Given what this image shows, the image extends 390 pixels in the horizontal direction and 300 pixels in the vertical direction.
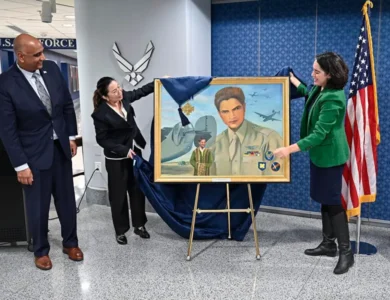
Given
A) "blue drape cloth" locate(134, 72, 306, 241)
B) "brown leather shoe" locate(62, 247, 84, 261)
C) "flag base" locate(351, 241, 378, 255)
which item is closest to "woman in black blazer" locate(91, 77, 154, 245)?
"blue drape cloth" locate(134, 72, 306, 241)

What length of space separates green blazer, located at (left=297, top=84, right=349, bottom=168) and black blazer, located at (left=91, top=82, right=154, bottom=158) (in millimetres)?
1319

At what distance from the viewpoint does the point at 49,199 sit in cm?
296

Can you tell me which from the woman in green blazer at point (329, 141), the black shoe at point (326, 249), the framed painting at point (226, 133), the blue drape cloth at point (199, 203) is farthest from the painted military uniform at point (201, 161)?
the black shoe at point (326, 249)

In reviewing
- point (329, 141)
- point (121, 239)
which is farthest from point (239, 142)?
point (121, 239)

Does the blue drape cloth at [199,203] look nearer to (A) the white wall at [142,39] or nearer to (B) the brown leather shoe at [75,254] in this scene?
(B) the brown leather shoe at [75,254]

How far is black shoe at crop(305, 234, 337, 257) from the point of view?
3.05m

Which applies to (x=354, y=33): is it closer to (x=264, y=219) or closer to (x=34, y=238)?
(x=264, y=219)

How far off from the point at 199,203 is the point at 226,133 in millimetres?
719

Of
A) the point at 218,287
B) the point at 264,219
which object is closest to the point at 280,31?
the point at 264,219

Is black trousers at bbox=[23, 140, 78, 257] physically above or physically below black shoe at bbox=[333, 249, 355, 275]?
above

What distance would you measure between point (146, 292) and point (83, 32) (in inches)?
106

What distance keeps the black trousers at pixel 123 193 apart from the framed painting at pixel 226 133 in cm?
48

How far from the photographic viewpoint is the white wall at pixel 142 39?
3746 millimetres

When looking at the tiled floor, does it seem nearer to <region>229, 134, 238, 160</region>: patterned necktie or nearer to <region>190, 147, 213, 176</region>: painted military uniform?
<region>190, 147, 213, 176</region>: painted military uniform
